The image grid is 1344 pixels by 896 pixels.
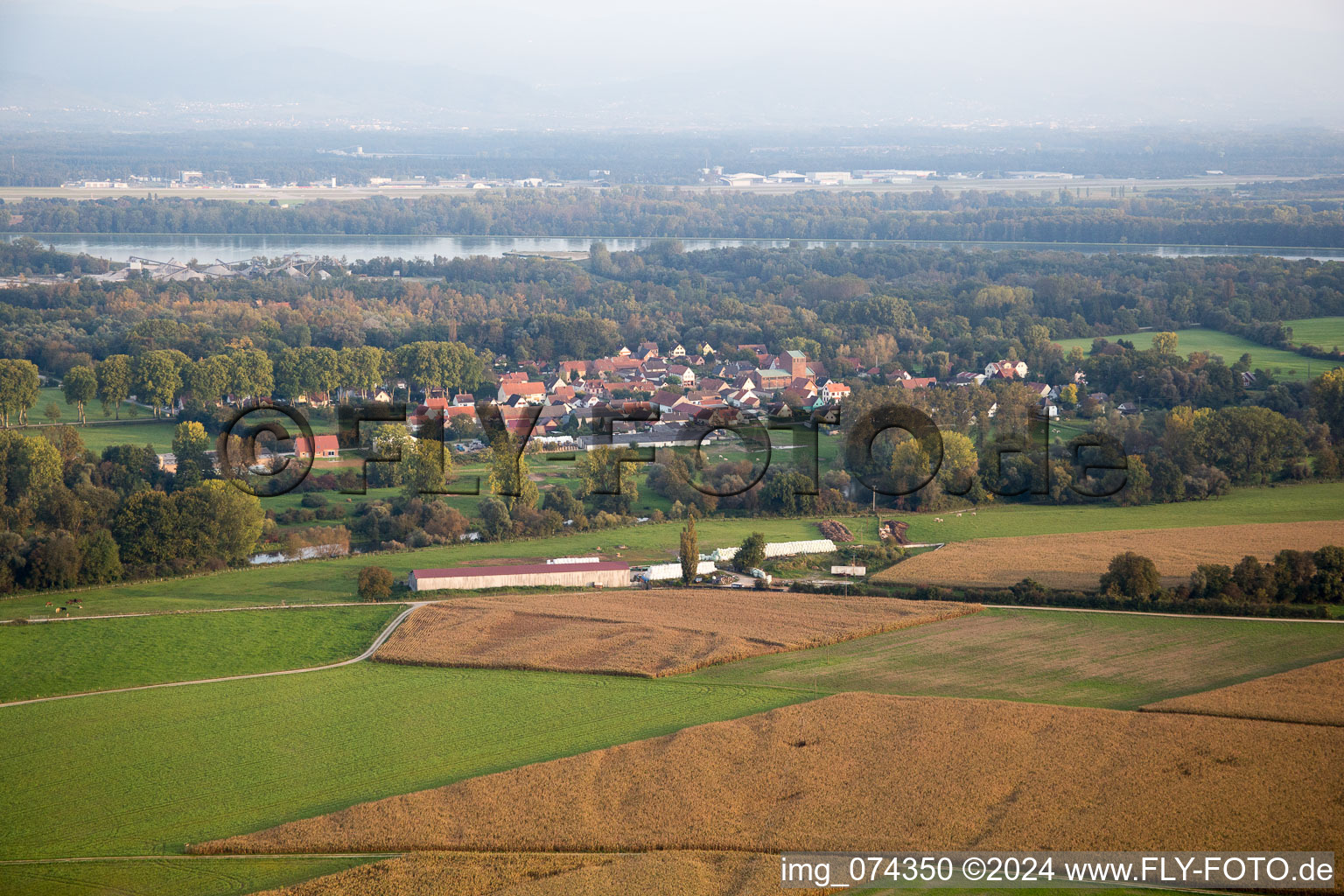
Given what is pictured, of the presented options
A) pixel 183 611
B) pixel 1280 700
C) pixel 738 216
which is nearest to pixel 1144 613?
pixel 1280 700

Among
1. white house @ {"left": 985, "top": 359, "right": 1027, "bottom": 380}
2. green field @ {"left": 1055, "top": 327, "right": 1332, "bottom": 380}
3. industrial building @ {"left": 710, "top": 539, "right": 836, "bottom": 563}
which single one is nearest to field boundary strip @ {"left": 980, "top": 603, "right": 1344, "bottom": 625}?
industrial building @ {"left": 710, "top": 539, "right": 836, "bottom": 563}

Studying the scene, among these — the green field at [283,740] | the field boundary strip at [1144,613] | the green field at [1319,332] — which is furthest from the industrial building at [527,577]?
the green field at [1319,332]

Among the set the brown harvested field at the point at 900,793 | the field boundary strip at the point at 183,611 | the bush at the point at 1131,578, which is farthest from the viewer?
the bush at the point at 1131,578

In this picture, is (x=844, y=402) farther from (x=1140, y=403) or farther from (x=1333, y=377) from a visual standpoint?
(x=1333, y=377)

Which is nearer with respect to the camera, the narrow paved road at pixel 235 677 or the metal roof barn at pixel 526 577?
the narrow paved road at pixel 235 677

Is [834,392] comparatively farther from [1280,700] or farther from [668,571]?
[1280,700]

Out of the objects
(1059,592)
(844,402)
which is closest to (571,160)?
(844,402)

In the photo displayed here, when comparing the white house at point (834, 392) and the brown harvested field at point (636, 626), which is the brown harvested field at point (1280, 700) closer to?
the brown harvested field at point (636, 626)
